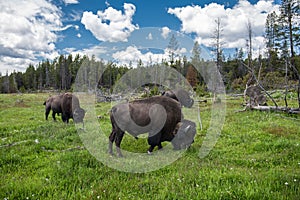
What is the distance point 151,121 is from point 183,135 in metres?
1.22

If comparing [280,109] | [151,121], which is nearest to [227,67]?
[280,109]

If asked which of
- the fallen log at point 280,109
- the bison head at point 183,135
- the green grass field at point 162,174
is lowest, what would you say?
the green grass field at point 162,174

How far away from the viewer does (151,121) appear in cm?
775

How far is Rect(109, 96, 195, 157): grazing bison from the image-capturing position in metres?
7.52

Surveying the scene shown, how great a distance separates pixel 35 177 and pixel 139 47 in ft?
16.4

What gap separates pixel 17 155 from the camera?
7.11 m

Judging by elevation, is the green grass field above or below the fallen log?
below

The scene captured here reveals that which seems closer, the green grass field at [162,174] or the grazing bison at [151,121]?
the green grass field at [162,174]

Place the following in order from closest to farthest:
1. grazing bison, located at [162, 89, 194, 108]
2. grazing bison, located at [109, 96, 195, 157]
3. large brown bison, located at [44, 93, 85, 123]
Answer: grazing bison, located at [109, 96, 195, 157], large brown bison, located at [44, 93, 85, 123], grazing bison, located at [162, 89, 194, 108]

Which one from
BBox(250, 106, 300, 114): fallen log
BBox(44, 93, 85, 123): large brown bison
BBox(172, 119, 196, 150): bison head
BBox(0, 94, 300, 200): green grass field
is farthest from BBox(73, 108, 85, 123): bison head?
BBox(250, 106, 300, 114): fallen log

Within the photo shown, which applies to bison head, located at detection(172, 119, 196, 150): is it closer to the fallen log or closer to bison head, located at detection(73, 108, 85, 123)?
bison head, located at detection(73, 108, 85, 123)

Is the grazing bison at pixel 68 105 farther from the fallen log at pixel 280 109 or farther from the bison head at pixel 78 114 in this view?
the fallen log at pixel 280 109

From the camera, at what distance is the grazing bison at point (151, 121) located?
24.7 ft

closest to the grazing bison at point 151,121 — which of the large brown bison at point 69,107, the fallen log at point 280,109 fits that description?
the large brown bison at point 69,107
